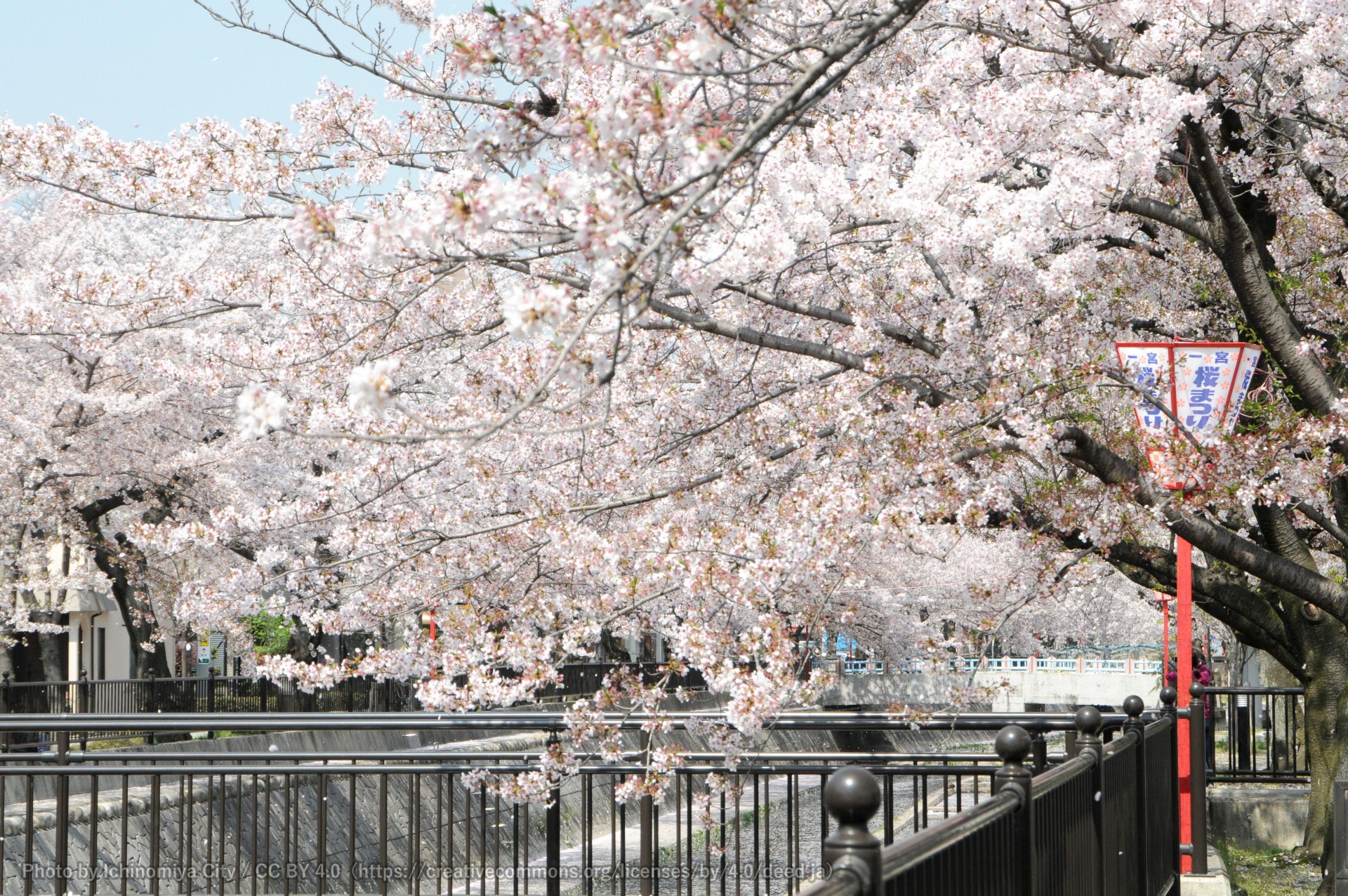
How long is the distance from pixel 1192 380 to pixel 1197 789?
11.2 feet

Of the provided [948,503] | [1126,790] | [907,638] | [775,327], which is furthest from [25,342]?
[907,638]

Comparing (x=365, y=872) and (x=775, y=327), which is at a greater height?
(x=775, y=327)

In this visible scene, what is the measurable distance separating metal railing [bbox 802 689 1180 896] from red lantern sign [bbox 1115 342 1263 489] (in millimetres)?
1838

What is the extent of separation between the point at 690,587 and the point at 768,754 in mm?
1905

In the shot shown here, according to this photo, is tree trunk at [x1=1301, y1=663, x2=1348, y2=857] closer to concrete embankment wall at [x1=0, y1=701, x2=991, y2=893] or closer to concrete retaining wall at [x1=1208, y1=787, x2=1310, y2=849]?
concrete retaining wall at [x1=1208, y1=787, x2=1310, y2=849]

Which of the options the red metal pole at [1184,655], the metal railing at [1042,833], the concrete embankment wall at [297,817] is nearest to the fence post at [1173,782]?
the metal railing at [1042,833]

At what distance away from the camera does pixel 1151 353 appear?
27.2 feet

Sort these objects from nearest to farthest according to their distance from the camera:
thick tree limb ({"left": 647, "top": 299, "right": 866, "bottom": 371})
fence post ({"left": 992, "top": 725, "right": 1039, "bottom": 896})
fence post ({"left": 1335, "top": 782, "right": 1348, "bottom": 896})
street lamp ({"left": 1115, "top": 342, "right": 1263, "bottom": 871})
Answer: fence post ({"left": 992, "top": 725, "right": 1039, "bottom": 896}) < thick tree limb ({"left": 647, "top": 299, "right": 866, "bottom": 371}) < fence post ({"left": 1335, "top": 782, "right": 1348, "bottom": 896}) < street lamp ({"left": 1115, "top": 342, "right": 1263, "bottom": 871})

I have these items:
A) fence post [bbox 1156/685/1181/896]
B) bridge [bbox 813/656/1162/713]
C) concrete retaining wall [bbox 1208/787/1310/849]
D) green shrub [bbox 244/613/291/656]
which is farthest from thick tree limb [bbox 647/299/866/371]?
green shrub [bbox 244/613/291/656]

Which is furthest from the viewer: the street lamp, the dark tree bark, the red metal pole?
the dark tree bark

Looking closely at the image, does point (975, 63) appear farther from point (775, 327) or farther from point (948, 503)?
point (948, 503)

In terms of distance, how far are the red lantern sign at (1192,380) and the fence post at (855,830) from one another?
20.3 ft

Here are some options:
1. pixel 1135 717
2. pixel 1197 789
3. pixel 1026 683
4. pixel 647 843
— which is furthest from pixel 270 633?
pixel 1135 717

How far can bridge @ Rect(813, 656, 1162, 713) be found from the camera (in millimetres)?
40062
